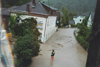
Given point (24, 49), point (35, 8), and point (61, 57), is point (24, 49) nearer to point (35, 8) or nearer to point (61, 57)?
point (61, 57)

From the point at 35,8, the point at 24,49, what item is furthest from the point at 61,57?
the point at 35,8

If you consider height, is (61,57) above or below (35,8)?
below

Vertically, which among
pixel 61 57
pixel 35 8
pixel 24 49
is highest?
pixel 35 8

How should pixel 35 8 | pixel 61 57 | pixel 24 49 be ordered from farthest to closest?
pixel 35 8 → pixel 61 57 → pixel 24 49

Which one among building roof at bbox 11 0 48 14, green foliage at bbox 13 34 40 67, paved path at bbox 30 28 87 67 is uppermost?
building roof at bbox 11 0 48 14

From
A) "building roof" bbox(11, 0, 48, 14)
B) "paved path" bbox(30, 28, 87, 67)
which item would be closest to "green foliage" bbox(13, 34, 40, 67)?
"paved path" bbox(30, 28, 87, 67)

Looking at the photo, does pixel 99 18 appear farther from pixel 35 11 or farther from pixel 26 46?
pixel 35 11

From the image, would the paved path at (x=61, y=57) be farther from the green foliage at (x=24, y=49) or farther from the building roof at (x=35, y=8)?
the building roof at (x=35, y=8)

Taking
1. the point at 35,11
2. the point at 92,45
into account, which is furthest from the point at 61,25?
the point at 92,45

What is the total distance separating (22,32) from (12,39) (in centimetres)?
47

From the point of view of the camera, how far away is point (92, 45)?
1.18 ft

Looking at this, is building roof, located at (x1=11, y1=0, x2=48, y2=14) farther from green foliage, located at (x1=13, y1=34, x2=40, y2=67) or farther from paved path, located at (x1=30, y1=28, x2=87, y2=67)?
green foliage, located at (x1=13, y1=34, x2=40, y2=67)

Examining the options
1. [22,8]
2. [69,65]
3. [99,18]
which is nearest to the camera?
[99,18]

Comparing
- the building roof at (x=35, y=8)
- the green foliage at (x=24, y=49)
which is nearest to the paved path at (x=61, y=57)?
the green foliage at (x=24, y=49)
